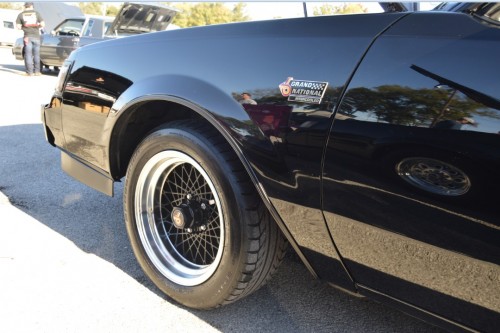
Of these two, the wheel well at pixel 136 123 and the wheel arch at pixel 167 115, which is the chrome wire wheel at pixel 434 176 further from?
the wheel well at pixel 136 123

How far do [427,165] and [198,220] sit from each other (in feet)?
3.76

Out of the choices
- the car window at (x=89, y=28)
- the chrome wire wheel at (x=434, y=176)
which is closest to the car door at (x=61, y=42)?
the car window at (x=89, y=28)

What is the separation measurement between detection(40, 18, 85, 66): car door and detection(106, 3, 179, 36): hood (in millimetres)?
1781

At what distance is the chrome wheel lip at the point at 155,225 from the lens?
2.09m

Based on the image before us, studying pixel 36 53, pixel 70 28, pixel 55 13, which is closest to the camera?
pixel 36 53

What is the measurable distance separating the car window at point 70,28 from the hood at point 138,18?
6.15 feet

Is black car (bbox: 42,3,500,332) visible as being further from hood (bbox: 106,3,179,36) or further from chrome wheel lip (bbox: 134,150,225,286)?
hood (bbox: 106,3,179,36)

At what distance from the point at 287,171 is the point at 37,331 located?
1352 millimetres

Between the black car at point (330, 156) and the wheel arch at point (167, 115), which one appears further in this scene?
the wheel arch at point (167, 115)

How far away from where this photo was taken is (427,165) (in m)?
1.28

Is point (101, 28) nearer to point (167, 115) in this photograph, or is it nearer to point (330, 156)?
point (167, 115)

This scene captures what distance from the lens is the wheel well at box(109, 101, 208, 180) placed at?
7.22ft

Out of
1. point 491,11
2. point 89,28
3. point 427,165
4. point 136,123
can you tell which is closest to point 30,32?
point 89,28

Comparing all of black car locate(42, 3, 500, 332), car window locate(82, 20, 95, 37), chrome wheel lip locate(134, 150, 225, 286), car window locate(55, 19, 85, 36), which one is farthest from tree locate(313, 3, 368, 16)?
car window locate(55, 19, 85, 36)
